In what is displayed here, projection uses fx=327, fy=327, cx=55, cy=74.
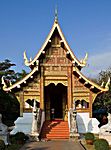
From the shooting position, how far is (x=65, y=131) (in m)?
19.6

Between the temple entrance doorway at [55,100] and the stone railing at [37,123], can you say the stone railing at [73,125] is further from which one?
the temple entrance doorway at [55,100]

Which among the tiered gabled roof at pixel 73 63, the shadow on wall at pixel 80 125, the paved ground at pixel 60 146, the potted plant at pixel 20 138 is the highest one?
the tiered gabled roof at pixel 73 63

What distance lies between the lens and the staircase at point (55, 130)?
18.9 m

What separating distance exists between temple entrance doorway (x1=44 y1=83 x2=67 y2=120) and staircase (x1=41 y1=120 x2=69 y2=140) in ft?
6.45

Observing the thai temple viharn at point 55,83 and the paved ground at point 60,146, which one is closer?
the paved ground at point 60,146

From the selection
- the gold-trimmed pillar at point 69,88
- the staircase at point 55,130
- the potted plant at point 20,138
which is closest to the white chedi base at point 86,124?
the staircase at point 55,130

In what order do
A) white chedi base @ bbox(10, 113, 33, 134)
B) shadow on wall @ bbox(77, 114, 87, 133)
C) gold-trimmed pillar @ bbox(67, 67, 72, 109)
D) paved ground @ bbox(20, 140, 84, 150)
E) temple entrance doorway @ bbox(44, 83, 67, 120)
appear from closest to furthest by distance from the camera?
paved ground @ bbox(20, 140, 84, 150), white chedi base @ bbox(10, 113, 33, 134), shadow on wall @ bbox(77, 114, 87, 133), gold-trimmed pillar @ bbox(67, 67, 72, 109), temple entrance doorway @ bbox(44, 83, 67, 120)

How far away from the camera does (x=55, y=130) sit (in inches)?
776

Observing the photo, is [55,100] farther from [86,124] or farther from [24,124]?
[24,124]

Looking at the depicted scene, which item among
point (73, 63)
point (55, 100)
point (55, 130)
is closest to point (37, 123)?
point (55, 130)

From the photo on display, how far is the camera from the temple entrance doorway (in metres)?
23.1

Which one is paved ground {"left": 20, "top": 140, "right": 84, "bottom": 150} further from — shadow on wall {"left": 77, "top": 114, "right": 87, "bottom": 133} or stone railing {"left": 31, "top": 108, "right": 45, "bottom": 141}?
shadow on wall {"left": 77, "top": 114, "right": 87, "bottom": 133}

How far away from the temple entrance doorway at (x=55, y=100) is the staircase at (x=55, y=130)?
1965mm

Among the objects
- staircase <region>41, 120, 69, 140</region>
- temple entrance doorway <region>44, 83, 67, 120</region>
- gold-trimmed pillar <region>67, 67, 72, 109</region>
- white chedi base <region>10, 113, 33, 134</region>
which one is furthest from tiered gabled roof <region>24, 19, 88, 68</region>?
staircase <region>41, 120, 69, 140</region>
